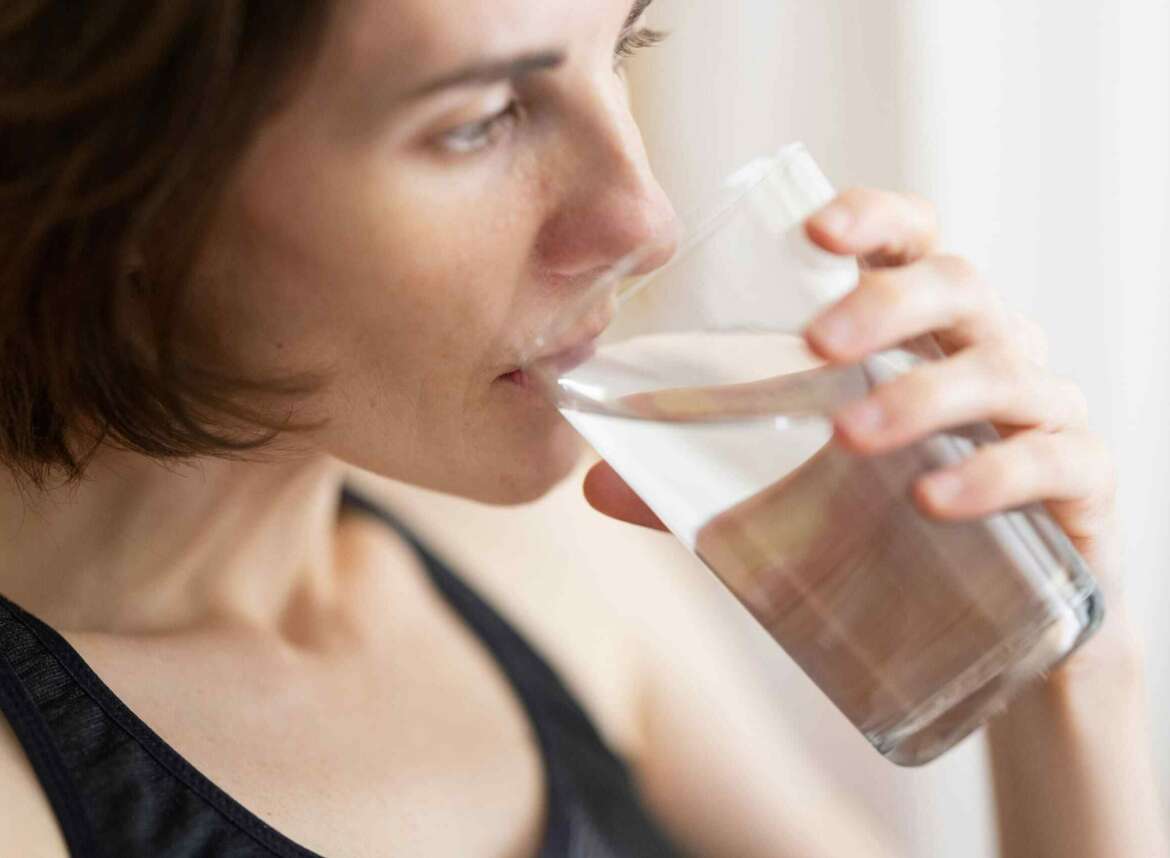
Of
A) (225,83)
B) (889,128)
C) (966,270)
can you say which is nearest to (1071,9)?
(889,128)

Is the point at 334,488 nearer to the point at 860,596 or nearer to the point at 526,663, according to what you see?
the point at 526,663

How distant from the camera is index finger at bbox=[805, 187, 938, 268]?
619 millimetres

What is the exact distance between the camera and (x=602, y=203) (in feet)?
2.43

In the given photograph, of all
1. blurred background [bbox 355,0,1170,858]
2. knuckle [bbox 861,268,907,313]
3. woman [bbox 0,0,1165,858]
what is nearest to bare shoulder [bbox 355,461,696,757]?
blurred background [bbox 355,0,1170,858]

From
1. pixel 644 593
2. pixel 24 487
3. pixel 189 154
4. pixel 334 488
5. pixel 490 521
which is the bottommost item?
pixel 644 593

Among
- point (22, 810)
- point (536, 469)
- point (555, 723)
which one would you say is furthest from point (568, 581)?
point (22, 810)

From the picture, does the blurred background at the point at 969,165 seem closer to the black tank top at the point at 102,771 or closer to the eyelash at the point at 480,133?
the black tank top at the point at 102,771

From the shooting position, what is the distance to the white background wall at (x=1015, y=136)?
1368 millimetres

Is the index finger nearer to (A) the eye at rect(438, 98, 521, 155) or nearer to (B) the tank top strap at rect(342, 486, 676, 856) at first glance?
(A) the eye at rect(438, 98, 521, 155)

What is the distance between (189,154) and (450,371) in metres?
0.19

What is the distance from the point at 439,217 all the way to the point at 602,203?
94 millimetres

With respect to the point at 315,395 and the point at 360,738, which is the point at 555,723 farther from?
the point at 315,395

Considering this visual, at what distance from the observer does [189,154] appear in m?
0.72

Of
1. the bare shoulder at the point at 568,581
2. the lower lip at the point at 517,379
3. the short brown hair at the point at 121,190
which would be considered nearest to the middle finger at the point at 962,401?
the lower lip at the point at 517,379
